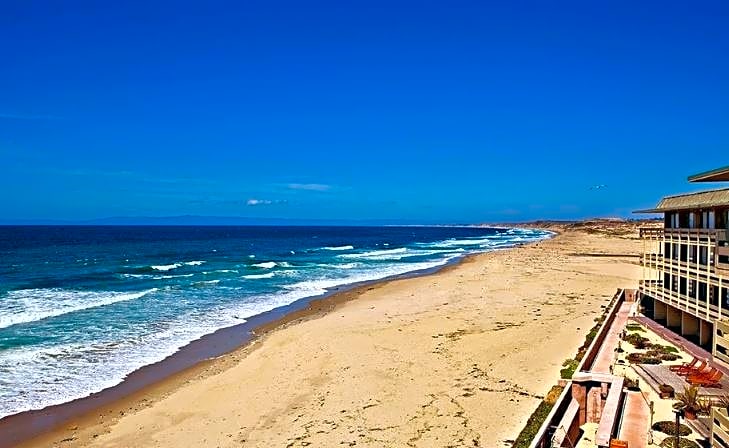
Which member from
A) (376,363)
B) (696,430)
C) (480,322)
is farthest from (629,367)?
(480,322)

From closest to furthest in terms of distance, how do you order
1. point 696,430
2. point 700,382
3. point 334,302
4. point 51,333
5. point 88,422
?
point 696,430, point 700,382, point 88,422, point 51,333, point 334,302

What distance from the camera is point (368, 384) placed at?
15531 millimetres

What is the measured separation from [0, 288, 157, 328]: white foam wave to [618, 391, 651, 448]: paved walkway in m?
23.8

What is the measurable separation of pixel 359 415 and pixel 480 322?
1119 cm

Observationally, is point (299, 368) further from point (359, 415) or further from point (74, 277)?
point (74, 277)

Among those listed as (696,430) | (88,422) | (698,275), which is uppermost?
(698,275)

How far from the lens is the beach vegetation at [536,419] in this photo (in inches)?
422

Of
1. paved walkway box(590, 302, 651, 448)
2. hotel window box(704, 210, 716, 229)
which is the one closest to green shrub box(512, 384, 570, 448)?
paved walkway box(590, 302, 651, 448)

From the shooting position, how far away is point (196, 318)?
26.2 m

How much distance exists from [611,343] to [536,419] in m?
6.65

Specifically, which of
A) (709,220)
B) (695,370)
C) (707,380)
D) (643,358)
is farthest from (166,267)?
(707,380)

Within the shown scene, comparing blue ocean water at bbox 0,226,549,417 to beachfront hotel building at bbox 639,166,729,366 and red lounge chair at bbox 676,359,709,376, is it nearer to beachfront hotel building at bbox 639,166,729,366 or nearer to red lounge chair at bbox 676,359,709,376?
red lounge chair at bbox 676,359,709,376

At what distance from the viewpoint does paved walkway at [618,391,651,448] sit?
10.5m

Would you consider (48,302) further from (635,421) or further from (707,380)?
(707,380)
